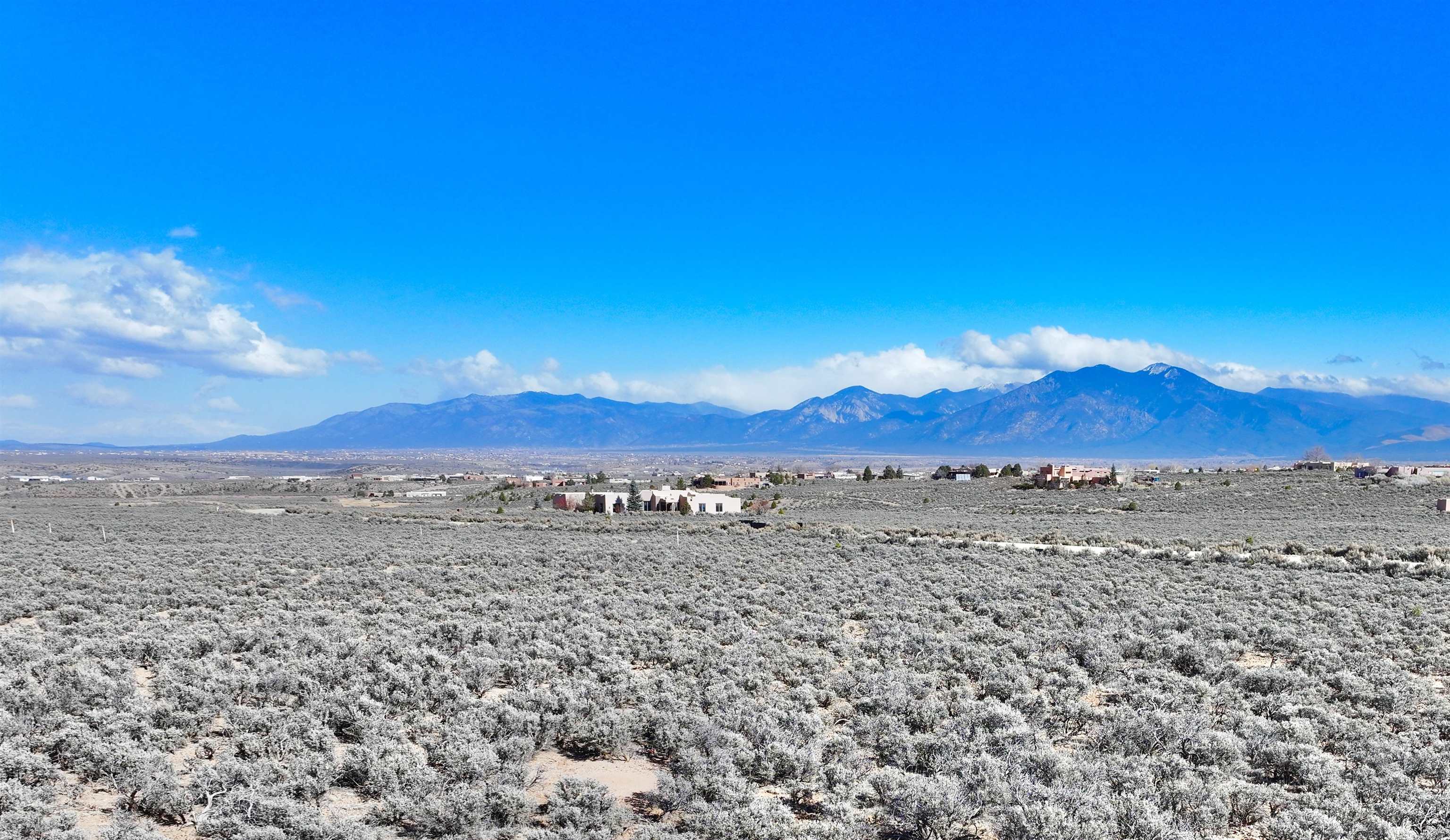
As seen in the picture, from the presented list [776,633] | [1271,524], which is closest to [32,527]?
[776,633]

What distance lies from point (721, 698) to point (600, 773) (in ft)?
6.63

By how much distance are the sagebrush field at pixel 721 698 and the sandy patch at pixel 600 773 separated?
3 centimetres

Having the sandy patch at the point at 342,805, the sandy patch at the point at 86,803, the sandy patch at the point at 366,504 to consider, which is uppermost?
the sandy patch at the point at 86,803

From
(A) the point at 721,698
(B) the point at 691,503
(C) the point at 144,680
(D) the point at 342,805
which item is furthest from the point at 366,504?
(D) the point at 342,805

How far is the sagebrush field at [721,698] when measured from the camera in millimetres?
6473

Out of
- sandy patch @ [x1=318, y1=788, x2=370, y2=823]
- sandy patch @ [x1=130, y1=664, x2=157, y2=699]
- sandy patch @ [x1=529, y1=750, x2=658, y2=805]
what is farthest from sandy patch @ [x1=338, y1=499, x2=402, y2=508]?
sandy patch @ [x1=318, y1=788, x2=370, y2=823]

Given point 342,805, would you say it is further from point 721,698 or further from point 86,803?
point 721,698

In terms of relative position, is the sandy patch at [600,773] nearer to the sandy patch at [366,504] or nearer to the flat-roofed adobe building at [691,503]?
the flat-roofed adobe building at [691,503]

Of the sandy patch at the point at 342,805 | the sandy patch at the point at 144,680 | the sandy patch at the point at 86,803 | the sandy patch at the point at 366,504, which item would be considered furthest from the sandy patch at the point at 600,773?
the sandy patch at the point at 366,504

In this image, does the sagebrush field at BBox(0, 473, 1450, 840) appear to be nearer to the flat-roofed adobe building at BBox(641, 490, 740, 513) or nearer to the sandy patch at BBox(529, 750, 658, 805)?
the sandy patch at BBox(529, 750, 658, 805)

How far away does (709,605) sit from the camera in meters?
14.9

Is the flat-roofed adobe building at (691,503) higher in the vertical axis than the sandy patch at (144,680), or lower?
lower

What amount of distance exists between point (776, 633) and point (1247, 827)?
715cm

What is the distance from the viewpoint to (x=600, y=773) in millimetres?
7703
